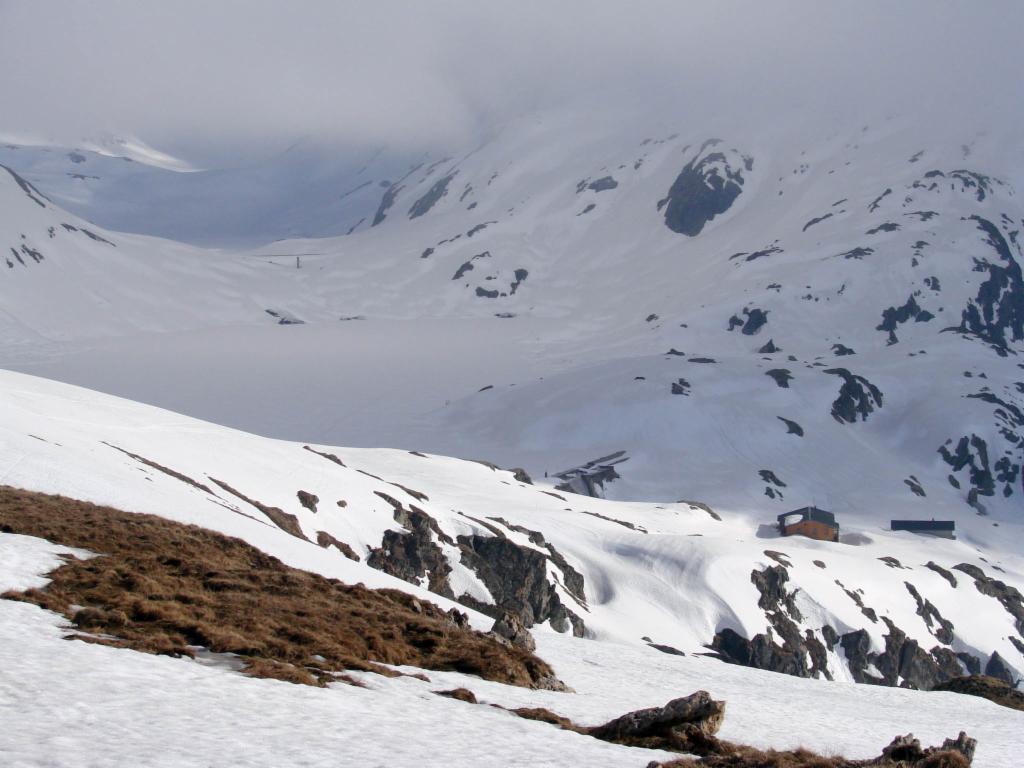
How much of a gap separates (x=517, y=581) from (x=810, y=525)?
63.0 metres

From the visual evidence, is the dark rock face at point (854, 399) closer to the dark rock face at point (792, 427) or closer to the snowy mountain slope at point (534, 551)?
the dark rock face at point (792, 427)

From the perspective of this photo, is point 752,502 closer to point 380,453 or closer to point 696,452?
point 696,452

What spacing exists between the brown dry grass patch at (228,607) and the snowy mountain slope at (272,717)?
0.78m

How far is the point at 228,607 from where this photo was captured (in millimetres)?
22781

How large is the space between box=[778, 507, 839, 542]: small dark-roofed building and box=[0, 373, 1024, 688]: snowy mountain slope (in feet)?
22.9

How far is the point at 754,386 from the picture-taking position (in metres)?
169

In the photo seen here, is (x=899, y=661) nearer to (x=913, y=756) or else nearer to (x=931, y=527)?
(x=931, y=527)

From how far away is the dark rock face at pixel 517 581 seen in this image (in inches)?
2557

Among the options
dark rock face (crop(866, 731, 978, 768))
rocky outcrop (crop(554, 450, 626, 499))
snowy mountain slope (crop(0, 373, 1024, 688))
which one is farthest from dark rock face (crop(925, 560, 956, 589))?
dark rock face (crop(866, 731, 978, 768))

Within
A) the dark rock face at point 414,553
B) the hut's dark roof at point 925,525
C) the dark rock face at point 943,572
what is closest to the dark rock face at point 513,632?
the dark rock face at point 414,553

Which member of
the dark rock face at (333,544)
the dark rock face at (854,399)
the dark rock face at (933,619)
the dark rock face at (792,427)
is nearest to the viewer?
the dark rock face at (333,544)

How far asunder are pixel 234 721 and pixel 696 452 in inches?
5513

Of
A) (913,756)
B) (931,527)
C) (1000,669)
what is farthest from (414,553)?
(931,527)

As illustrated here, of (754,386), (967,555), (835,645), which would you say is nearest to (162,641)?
(835,645)
